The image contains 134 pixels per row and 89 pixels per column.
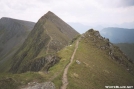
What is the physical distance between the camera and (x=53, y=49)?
115125 mm

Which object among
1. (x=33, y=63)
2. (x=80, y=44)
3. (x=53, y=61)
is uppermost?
(x=80, y=44)

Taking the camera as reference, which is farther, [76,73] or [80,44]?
[80,44]

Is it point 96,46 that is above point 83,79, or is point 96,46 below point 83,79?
above

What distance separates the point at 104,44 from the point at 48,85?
6179cm

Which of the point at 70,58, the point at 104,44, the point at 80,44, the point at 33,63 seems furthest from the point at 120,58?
the point at 33,63

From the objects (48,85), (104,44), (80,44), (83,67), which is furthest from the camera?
(104,44)

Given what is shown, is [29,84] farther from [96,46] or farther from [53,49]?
[53,49]

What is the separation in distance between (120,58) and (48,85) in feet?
202

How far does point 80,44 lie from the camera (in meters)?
81.4

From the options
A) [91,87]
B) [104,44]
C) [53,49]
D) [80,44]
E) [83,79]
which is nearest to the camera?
[91,87]

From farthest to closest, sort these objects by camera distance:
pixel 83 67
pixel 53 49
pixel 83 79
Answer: pixel 53 49 < pixel 83 67 < pixel 83 79

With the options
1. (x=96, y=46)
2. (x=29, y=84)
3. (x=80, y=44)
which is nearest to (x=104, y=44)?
(x=96, y=46)

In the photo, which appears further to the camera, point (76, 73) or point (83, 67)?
point (83, 67)

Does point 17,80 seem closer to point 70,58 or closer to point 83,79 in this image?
point 83,79
